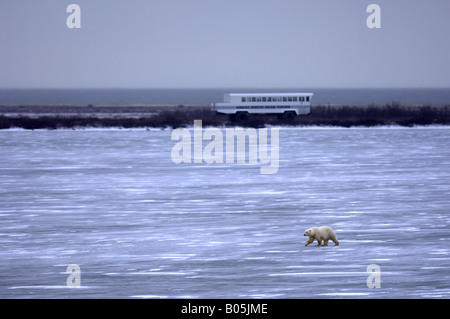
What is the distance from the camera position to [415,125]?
4597 cm

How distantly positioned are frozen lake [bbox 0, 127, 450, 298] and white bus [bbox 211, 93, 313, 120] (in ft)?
81.7

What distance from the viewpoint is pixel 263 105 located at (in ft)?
173

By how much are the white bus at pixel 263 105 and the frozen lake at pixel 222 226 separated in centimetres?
2490

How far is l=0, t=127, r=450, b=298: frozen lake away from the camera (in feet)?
30.7

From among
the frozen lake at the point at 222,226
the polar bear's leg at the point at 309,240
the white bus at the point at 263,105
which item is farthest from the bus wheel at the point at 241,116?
the polar bear's leg at the point at 309,240

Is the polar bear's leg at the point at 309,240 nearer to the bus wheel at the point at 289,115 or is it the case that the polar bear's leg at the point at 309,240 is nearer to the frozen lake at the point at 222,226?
the frozen lake at the point at 222,226

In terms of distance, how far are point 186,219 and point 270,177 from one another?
756 centimetres

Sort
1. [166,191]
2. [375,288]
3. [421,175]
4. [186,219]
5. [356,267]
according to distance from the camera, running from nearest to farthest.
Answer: [375,288]
[356,267]
[186,219]
[166,191]
[421,175]

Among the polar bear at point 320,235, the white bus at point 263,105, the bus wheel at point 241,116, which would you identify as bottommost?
the polar bear at point 320,235

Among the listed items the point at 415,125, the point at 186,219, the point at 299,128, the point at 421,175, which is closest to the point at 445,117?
the point at 415,125

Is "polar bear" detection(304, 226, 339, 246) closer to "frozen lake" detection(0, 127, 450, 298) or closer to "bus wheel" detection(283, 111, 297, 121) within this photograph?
"frozen lake" detection(0, 127, 450, 298)

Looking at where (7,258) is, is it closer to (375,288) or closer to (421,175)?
(375,288)

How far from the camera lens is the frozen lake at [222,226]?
936cm

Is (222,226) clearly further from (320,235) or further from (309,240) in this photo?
(320,235)
